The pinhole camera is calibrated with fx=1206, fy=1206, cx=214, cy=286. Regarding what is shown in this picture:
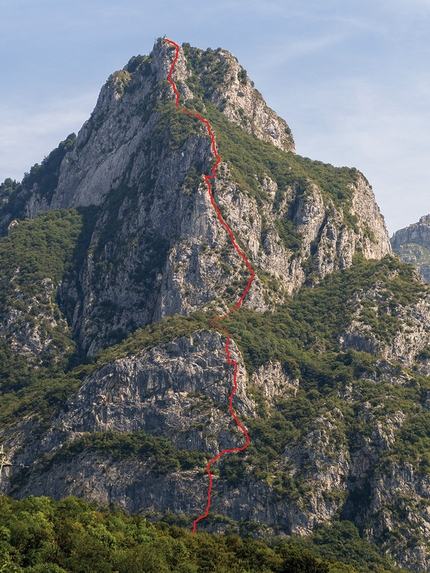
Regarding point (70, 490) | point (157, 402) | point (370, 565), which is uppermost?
point (157, 402)

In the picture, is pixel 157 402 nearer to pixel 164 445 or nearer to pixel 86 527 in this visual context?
pixel 164 445

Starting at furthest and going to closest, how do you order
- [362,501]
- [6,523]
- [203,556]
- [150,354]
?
1. [150,354]
2. [362,501]
3. [203,556]
4. [6,523]

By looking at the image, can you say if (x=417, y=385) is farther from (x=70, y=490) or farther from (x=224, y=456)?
(x=70, y=490)

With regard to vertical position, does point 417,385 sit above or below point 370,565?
above

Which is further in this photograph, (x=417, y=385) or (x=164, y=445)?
(x=417, y=385)

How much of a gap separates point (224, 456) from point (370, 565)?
2676cm

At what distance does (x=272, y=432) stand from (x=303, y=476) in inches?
417

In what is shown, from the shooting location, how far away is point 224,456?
6870 inches

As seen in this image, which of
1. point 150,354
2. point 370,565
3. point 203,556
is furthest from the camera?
point 150,354

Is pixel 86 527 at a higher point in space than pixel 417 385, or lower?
lower

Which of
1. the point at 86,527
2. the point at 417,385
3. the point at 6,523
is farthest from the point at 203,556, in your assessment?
the point at 417,385

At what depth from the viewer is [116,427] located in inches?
7023

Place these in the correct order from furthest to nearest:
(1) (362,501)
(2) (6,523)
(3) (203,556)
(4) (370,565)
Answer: (1) (362,501)
(4) (370,565)
(3) (203,556)
(2) (6,523)

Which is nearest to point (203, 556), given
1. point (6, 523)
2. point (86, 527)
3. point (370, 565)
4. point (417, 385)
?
point (86, 527)
